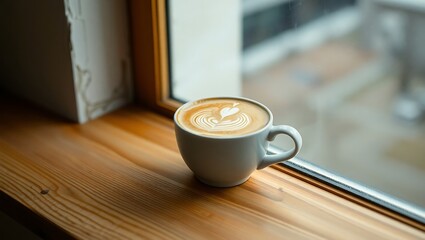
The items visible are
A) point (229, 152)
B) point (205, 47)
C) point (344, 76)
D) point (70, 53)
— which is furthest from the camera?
point (344, 76)

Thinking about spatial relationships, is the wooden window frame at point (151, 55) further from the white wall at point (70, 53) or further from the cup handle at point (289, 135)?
the cup handle at point (289, 135)

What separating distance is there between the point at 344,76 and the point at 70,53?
176 centimetres

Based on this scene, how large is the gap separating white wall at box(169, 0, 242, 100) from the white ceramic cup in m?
0.21

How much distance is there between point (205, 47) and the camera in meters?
0.91

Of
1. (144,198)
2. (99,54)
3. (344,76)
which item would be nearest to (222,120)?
(144,198)

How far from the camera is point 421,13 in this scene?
1646mm

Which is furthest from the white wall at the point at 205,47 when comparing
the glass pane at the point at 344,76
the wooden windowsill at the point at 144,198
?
the wooden windowsill at the point at 144,198

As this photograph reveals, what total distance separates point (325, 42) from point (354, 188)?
72.0 inches

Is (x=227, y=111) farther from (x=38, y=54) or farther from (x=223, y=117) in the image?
(x=38, y=54)

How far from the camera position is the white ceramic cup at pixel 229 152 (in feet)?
1.77

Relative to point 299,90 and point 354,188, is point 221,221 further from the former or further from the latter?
point 299,90

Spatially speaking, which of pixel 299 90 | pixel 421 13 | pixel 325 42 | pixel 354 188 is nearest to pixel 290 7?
pixel 354 188

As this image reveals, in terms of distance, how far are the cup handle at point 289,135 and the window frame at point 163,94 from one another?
0.06m

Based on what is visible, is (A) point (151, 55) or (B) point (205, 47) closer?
(A) point (151, 55)
